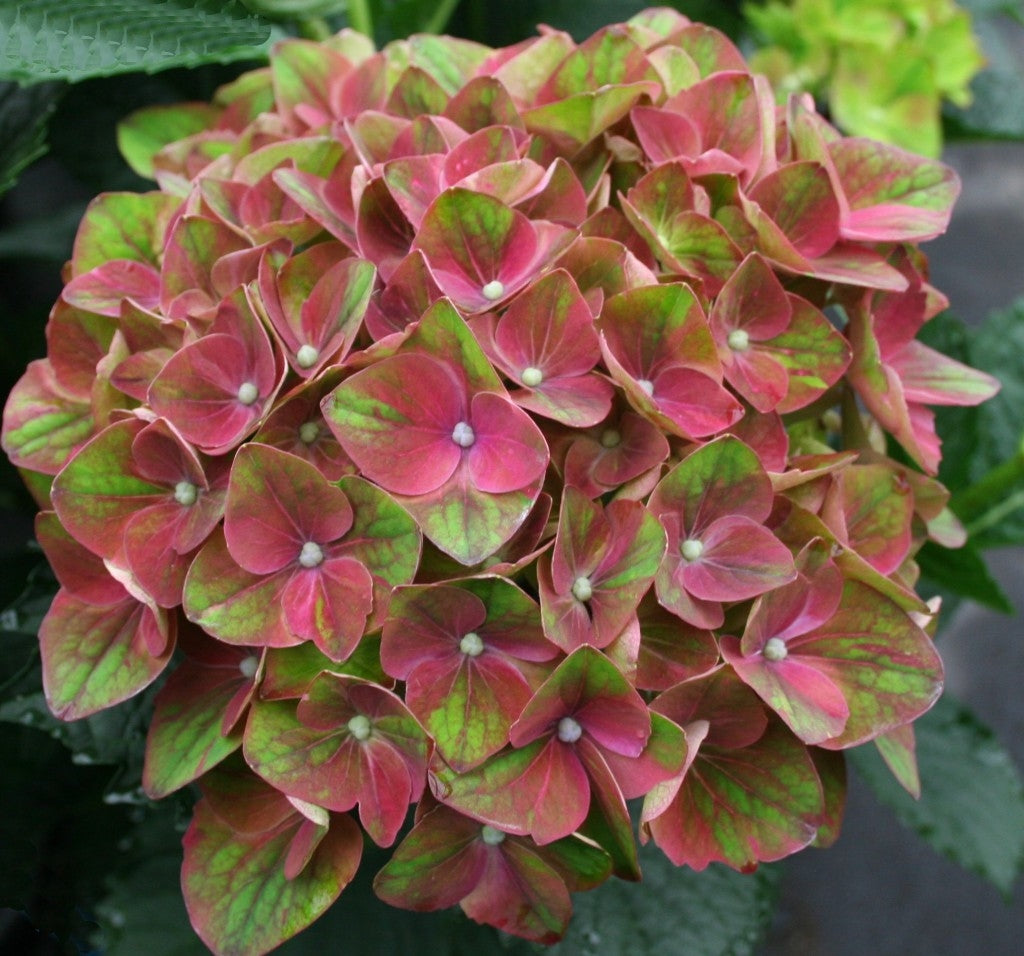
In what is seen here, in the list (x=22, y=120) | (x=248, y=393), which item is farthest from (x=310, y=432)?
(x=22, y=120)

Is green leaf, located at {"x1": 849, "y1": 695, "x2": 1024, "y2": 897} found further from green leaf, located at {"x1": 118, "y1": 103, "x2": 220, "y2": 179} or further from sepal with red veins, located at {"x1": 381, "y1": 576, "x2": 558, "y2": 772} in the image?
green leaf, located at {"x1": 118, "y1": 103, "x2": 220, "y2": 179}

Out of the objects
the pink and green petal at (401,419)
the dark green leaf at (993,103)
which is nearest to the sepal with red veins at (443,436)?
the pink and green petal at (401,419)

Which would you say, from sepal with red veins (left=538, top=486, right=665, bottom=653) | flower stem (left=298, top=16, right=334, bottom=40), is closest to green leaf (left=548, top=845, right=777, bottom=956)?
sepal with red veins (left=538, top=486, right=665, bottom=653)

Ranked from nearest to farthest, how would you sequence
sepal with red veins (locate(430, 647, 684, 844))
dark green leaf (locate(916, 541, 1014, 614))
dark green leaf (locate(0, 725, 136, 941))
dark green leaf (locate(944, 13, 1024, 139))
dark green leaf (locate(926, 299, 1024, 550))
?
sepal with red veins (locate(430, 647, 684, 844)) < dark green leaf (locate(0, 725, 136, 941)) < dark green leaf (locate(916, 541, 1014, 614)) < dark green leaf (locate(926, 299, 1024, 550)) < dark green leaf (locate(944, 13, 1024, 139))

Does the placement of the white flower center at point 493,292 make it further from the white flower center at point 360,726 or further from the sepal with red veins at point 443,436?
the white flower center at point 360,726

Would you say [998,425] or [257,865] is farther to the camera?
[998,425]

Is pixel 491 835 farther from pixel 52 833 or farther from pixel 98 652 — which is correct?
pixel 52 833
